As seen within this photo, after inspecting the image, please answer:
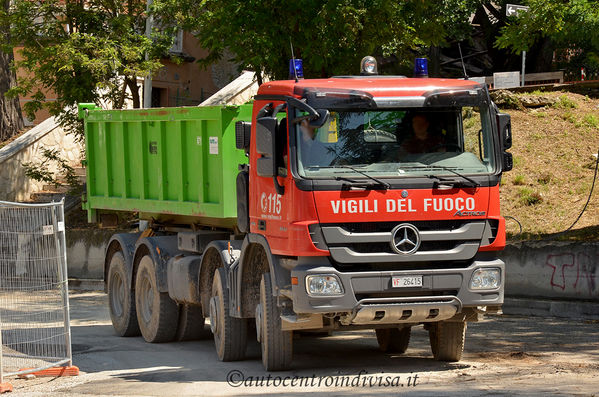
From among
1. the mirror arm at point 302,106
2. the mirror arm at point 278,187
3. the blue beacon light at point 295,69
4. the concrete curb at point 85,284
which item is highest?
the blue beacon light at point 295,69

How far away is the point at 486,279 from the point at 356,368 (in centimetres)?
189

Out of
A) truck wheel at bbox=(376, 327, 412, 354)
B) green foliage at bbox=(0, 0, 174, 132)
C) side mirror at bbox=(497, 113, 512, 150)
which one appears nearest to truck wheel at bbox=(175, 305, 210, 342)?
truck wheel at bbox=(376, 327, 412, 354)

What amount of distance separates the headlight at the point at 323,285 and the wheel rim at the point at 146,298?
477cm

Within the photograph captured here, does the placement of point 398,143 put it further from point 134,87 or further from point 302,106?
point 134,87

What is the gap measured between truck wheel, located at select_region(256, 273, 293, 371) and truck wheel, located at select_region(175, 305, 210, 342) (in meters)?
3.00

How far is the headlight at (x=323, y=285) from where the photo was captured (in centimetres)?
939

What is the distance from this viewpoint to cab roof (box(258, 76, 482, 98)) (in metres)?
9.77

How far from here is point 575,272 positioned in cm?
1487

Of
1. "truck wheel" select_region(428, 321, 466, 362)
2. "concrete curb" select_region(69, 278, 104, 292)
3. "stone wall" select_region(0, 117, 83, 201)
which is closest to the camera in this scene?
"truck wheel" select_region(428, 321, 466, 362)

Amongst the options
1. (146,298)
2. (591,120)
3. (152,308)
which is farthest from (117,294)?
(591,120)

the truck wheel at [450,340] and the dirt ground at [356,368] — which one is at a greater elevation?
the truck wheel at [450,340]

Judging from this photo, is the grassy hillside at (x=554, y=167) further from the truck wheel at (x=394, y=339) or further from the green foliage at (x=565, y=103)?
the truck wheel at (x=394, y=339)

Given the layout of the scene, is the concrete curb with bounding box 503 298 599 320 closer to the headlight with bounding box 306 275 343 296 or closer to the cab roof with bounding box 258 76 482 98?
the cab roof with bounding box 258 76 482 98

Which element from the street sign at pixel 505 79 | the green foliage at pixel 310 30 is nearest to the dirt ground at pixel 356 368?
the green foliage at pixel 310 30
